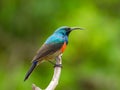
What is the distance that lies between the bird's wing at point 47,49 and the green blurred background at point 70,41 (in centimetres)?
306

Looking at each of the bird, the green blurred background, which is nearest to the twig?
the bird

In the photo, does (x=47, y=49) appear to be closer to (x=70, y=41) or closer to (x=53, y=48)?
(x=53, y=48)

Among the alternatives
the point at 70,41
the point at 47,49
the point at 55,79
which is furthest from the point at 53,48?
the point at 70,41

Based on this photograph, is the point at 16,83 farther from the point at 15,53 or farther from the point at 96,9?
the point at 96,9

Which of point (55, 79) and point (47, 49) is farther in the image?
point (47, 49)

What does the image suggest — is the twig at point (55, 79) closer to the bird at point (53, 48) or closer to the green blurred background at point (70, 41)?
the bird at point (53, 48)

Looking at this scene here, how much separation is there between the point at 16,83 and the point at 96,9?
65.0 inches

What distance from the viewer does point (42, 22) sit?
9945 millimetres

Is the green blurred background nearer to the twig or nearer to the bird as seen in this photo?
the bird

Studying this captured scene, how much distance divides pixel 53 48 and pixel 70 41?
3576mm

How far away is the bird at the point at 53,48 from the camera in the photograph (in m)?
5.83

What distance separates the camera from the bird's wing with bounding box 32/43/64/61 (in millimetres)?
5828

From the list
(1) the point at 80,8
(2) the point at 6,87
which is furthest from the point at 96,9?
(2) the point at 6,87

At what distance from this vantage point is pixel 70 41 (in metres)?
9.60
